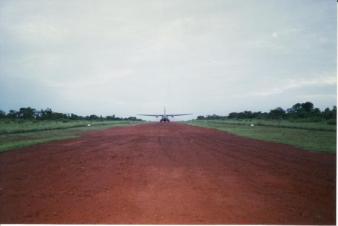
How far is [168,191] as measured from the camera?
634cm

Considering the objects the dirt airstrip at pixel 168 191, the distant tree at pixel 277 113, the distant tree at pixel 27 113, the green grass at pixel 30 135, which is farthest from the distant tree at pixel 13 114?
the dirt airstrip at pixel 168 191

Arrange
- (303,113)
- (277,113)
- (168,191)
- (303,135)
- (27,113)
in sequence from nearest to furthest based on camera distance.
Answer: (168,191), (303,135), (303,113), (277,113), (27,113)

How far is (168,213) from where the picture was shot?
5082 mm

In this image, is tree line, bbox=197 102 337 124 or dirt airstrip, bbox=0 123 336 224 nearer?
dirt airstrip, bbox=0 123 336 224

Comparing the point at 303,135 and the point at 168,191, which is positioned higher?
the point at 303,135

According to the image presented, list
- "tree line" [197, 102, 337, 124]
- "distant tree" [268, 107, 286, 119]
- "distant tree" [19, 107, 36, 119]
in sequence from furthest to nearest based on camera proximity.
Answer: "distant tree" [19, 107, 36, 119] < "distant tree" [268, 107, 286, 119] < "tree line" [197, 102, 337, 124]

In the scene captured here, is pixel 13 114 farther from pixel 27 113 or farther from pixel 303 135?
pixel 303 135

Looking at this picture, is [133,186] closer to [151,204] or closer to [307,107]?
[151,204]

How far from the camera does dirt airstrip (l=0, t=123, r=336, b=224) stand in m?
5.02

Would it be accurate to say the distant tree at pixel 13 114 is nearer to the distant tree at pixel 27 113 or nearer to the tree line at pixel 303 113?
the distant tree at pixel 27 113

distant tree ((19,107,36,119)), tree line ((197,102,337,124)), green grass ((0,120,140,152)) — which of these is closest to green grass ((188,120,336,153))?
tree line ((197,102,337,124))

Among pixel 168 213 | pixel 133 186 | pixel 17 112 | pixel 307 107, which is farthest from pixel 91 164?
pixel 17 112

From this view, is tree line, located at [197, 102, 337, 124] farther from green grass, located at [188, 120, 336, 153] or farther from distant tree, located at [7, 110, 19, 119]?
distant tree, located at [7, 110, 19, 119]

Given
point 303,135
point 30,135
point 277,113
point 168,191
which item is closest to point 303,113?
point 277,113
